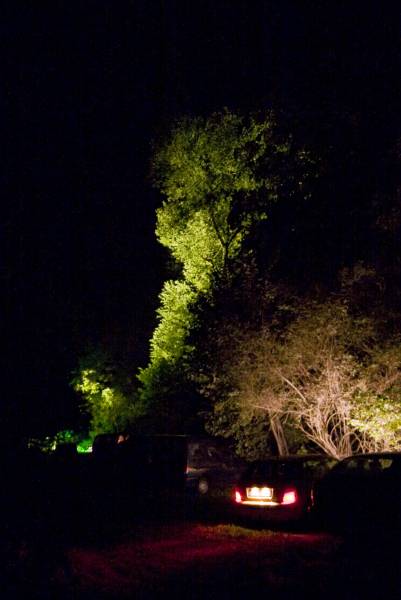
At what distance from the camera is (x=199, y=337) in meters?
16.6

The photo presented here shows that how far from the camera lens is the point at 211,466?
18.9m

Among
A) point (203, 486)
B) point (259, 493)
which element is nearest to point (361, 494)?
point (259, 493)

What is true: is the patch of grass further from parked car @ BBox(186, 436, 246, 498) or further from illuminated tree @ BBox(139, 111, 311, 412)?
illuminated tree @ BBox(139, 111, 311, 412)

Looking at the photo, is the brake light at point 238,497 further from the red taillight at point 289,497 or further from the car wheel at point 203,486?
the car wheel at point 203,486

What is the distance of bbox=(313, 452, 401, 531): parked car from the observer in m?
10.2

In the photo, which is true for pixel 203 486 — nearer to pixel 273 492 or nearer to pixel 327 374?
pixel 327 374

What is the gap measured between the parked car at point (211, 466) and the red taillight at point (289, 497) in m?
6.34

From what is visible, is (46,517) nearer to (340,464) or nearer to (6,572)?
(6,572)

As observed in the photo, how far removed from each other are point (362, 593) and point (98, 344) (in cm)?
3387

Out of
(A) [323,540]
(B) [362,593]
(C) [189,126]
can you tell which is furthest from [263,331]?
(C) [189,126]

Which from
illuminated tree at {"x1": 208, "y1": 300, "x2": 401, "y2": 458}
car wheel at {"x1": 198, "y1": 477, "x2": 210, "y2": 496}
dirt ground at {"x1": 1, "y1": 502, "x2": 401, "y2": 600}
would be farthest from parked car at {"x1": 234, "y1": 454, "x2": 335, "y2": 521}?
car wheel at {"x1": 198, "y1": 477, "x2": 210, "y2": 496}

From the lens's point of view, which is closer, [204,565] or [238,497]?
[204,565]

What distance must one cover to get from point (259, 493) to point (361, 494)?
193 centimetres

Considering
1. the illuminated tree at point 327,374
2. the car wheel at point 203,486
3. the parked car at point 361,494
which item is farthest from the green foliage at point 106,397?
the parked car at point 361,494
